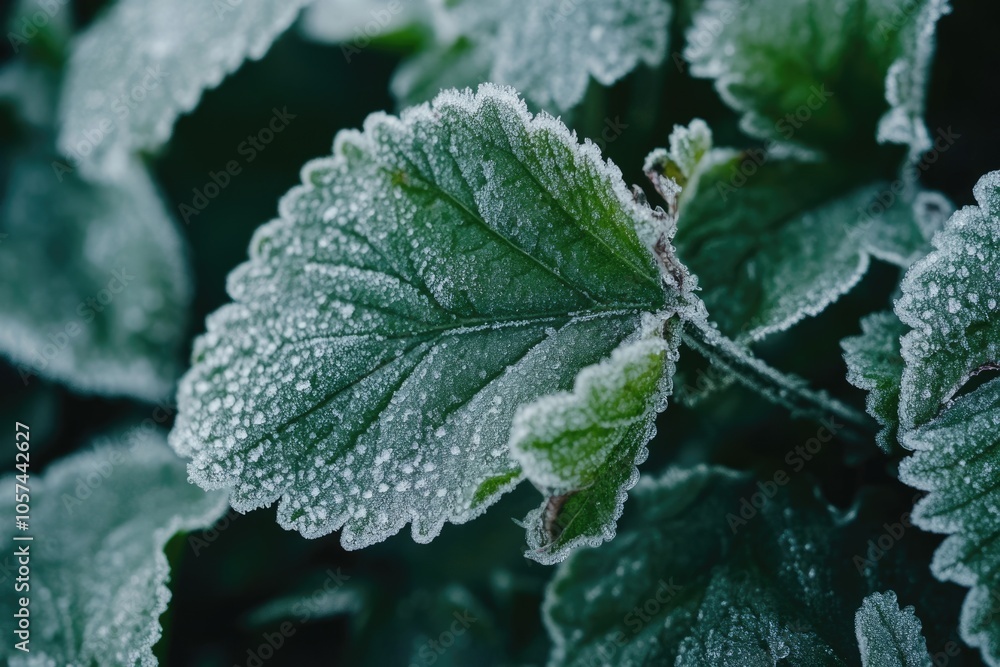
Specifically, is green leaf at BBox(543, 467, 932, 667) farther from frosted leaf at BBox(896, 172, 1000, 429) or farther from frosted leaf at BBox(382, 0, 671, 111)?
frosted leaf at BBox(382, 0, 671, 111)

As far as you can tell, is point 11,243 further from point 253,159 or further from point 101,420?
point 253,159

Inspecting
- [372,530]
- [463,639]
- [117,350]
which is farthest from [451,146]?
[117,350]

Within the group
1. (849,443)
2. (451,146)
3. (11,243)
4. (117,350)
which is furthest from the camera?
(11,243)

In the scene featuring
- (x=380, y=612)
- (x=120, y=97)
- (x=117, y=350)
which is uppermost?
(x=120, y=97)

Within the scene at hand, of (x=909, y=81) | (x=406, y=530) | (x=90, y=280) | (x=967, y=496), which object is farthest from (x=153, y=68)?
(x=967, y=496)

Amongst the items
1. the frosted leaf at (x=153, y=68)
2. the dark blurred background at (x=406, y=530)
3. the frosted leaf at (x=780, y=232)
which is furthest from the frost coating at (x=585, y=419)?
the frosted leaf at (x=153, y=68)

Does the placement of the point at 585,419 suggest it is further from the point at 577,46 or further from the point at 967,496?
the point at 577,46

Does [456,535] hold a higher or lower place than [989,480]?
lower

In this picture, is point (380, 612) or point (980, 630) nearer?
point (980, 630)

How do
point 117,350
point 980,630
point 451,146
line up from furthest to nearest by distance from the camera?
1. point 117,350
2. point 451,146
3. point 980,630
